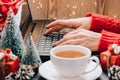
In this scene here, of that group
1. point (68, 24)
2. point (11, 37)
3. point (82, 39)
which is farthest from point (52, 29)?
point (11, 37)

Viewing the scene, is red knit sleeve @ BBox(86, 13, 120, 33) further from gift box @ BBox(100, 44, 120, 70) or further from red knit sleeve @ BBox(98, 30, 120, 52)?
gift box @ BBox(100, 44, 120, 70)

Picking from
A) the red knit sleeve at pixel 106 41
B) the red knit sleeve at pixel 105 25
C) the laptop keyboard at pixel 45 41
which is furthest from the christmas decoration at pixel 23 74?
the red knit sleeve at pixel 105 25

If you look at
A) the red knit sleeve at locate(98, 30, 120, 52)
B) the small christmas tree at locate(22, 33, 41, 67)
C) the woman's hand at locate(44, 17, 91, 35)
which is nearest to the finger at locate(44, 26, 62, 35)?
the woman's hand at locate(44, 17, 91, 35)

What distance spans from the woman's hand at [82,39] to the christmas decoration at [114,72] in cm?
21

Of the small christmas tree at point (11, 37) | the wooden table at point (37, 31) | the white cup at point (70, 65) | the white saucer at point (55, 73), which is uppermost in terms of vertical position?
the small christmas tree at point (11, 37)

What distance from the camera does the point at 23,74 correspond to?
2.62 ft

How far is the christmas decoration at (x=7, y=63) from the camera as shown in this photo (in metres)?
0.78

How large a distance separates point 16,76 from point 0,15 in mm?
394

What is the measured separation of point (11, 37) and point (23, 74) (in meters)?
0.12

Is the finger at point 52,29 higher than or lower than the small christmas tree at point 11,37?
lower

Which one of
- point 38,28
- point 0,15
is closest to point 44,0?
point 38,28

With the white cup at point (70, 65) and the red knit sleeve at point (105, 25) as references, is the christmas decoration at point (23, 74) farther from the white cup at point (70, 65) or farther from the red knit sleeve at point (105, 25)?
the red knit sleeve at point (105, 25)

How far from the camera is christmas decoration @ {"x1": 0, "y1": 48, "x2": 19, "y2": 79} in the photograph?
0.78 metres

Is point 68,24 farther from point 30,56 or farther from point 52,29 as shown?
point 30,56
